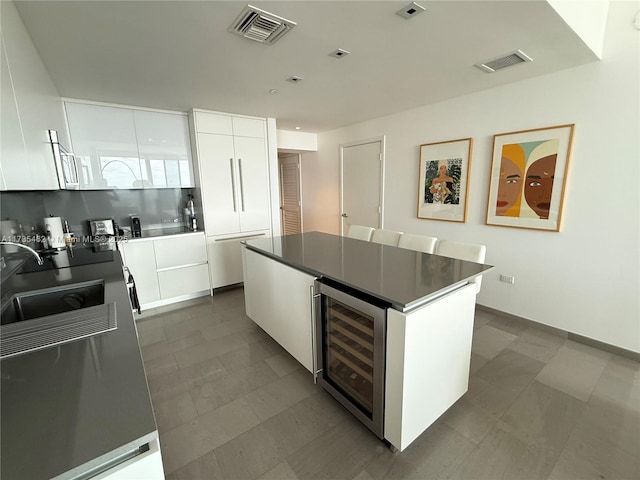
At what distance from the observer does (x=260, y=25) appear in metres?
1.72

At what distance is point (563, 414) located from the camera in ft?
5.91

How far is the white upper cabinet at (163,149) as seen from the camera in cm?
345

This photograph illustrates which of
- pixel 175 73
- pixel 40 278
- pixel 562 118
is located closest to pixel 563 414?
pixel 562 118

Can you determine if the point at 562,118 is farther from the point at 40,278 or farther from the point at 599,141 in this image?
the point at 40,278

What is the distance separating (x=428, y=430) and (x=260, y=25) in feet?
8.86

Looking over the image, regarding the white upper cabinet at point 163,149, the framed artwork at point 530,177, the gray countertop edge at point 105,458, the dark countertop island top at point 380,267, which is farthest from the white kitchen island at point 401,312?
the white upper cabinet at point 163,149

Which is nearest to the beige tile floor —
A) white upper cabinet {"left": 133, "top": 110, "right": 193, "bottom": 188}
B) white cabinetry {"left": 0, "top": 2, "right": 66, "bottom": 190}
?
white cabinetry {"left": 0, "top": 2, "right": 66, "bottom": 190}

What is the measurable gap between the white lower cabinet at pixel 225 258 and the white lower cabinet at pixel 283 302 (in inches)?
48.4

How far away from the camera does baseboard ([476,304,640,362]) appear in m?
2.36

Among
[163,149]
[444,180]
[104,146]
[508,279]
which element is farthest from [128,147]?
[508,279]

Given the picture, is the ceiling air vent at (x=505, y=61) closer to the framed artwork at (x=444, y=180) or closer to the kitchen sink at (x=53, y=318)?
the framed artwork at (x=444, y=180)

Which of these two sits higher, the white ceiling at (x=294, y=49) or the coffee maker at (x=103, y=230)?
the white ceiling at (x=294, y=49)

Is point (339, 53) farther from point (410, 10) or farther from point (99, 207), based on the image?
point (99, 207)

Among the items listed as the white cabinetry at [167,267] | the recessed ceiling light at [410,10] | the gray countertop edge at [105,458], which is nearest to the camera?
the gray countertop edge at [105,458]
